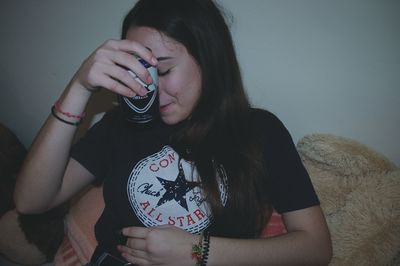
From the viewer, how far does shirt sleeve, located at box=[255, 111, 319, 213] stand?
754 mm

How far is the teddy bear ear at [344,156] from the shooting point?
2.90 ft

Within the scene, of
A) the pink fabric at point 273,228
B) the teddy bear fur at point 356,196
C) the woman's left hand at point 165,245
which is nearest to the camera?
the woman's left hand at point 165,245

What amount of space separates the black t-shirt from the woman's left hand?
65 mm

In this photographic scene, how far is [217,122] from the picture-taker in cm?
86

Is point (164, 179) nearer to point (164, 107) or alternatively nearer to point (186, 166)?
point (186, 166)

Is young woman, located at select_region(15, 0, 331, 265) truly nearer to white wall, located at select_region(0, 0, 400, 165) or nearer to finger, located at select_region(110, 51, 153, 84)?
finger, located at select_region(110, 51, 153, 84)

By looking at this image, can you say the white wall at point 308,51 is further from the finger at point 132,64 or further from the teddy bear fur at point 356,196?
the finger at point 132,64

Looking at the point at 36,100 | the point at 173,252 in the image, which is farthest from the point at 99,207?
the point at 36,100

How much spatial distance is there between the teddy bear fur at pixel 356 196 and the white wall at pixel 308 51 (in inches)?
4.3

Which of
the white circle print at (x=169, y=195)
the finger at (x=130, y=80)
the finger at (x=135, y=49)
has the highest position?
the finger at (x=135, y=49)

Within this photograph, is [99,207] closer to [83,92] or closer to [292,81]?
[83,92]

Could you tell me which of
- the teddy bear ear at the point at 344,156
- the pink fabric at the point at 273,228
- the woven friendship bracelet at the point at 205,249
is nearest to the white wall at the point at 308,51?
the teddy bear ear at the point at 344,156

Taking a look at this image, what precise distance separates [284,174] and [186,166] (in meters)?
0.27

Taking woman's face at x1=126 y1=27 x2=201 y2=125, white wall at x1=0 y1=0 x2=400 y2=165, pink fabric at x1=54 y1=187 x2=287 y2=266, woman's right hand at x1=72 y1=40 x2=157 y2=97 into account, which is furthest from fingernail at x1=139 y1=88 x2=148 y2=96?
pink fabric at x1=54 y1=187 x2=287 y2=266
